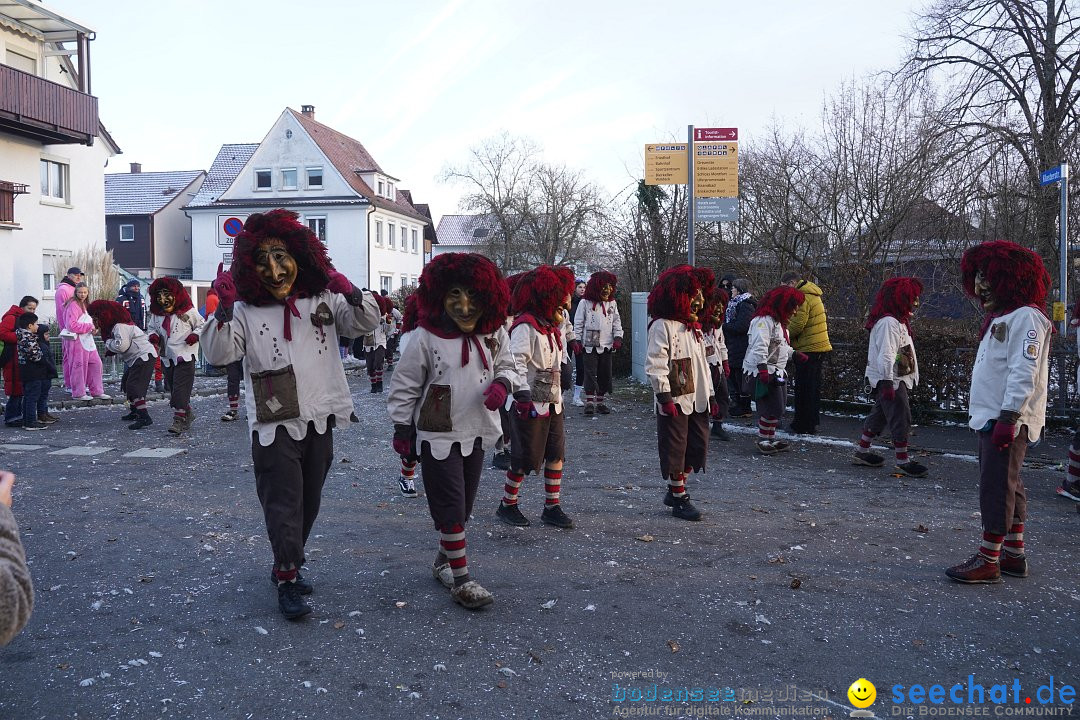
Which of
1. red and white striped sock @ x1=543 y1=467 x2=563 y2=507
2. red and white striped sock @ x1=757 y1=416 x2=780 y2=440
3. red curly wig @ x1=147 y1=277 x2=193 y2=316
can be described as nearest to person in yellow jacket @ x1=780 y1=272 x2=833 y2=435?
red and white striped sock @ x1=757 y1=416 x2=780 y2=440

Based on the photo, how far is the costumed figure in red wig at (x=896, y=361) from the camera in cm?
805

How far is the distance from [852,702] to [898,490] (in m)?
4.46

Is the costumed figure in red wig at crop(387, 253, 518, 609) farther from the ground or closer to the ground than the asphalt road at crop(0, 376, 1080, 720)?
farther from the ground

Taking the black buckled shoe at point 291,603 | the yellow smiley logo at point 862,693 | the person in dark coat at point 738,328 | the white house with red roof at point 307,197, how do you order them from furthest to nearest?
the white house with red roof at point 307,197 → the person in dark coat at point 738,328 → the black buckled shoe at point 291,603 → the yellow smiley logo at point 862,693

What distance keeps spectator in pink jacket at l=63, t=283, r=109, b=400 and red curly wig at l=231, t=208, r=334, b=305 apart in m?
11.0

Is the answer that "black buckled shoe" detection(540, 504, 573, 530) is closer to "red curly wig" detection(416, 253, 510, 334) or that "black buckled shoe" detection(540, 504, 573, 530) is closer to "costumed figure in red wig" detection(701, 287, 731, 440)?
"red curly wig" detection(416, 253, 510, 334)

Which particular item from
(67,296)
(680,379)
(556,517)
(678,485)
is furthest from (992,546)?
(67,296)

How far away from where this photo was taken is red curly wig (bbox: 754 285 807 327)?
938 cm

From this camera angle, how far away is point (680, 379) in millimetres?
6473

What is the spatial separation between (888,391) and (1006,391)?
3.19m

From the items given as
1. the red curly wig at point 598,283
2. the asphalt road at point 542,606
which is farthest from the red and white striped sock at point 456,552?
the red curly wig at point 598,283

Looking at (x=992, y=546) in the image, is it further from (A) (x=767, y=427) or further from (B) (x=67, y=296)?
(B) (x=67, y=296)

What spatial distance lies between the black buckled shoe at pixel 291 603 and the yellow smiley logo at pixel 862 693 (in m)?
2.75

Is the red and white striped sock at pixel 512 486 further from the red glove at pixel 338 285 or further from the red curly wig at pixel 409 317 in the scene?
the red glove at pixel 338 285
